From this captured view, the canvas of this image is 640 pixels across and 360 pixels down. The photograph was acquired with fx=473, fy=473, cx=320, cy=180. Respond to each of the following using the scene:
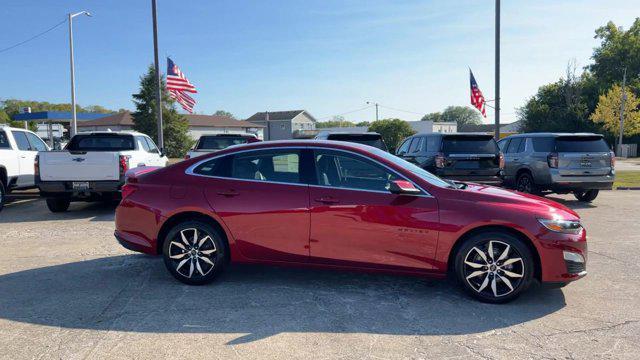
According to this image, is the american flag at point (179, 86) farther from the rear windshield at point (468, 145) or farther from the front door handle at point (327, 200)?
the front door handle at point (327, 200)

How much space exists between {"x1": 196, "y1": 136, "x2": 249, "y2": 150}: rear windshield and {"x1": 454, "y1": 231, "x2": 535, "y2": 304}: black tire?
9667 millimetres

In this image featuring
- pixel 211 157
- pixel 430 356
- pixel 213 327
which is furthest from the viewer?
pixel 211 157

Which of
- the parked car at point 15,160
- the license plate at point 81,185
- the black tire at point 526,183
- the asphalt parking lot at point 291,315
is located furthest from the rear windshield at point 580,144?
the parked car at point 15,160

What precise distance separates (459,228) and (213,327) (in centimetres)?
249

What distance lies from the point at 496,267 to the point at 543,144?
836cm

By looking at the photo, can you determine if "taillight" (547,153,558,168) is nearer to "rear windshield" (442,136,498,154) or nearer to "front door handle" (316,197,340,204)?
"rear windshield" (442,136,498,154)

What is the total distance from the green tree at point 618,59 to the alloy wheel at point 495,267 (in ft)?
203

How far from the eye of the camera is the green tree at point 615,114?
48562 mm

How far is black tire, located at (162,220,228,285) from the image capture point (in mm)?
5168

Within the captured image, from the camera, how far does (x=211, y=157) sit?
5.37 metres

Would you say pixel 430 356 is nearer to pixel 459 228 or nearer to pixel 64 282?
pixel 459 228

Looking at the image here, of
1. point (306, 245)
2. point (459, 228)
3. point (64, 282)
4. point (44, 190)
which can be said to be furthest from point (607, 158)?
point (44, 190)

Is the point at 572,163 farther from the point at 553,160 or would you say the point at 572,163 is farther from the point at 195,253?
the point at 195,253

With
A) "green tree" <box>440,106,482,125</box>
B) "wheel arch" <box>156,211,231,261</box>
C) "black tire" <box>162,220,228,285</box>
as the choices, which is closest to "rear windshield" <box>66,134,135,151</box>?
"wheel arch" <box>156,211,231,261</box>
